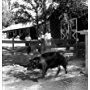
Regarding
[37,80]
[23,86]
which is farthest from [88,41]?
[23,86]

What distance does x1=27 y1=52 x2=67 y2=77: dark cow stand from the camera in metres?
3.14

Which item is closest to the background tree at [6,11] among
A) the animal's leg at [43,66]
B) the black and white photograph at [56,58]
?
the black and white photograph at [56,58]

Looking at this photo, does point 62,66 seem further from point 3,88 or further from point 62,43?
point 3,88

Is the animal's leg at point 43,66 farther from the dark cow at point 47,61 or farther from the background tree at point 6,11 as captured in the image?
the background tree at point 6,11

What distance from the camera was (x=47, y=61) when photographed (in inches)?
124

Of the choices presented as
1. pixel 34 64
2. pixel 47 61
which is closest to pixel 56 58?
pixel 47 61

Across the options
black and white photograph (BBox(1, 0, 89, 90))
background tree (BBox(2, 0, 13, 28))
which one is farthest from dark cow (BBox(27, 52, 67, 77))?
background tree (BBox(2, 0, 13, 28))

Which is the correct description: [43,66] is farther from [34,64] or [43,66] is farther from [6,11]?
[6,11]

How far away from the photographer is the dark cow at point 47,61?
10.3ft

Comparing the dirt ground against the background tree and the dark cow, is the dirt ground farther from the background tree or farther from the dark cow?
the background tree

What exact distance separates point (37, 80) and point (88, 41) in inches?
40.6

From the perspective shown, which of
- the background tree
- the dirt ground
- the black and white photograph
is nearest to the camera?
the dirt ground

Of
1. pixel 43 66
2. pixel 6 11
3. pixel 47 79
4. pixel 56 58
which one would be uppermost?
pixel 6 11

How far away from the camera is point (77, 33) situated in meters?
3.68
